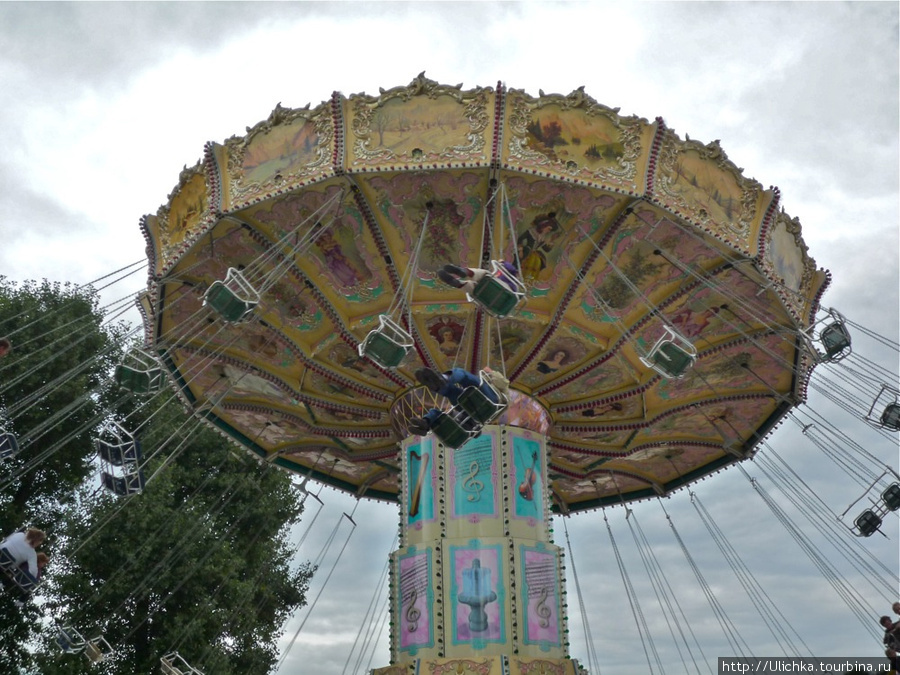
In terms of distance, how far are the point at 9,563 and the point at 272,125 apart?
5839mm

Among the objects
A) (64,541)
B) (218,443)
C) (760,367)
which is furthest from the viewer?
(218,443)

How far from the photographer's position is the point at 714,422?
16.0 meters

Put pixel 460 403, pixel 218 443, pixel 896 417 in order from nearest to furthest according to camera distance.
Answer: pixel 460 403, pixel 896 417, pixel 218 443

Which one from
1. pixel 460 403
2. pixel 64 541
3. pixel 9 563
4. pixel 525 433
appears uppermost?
pixel 64 541

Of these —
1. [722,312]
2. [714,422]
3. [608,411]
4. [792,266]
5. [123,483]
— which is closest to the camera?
[123,483]

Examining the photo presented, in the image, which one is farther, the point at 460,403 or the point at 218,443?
the point at 218,443

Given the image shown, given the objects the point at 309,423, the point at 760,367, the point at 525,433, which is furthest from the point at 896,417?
the point at 309,423

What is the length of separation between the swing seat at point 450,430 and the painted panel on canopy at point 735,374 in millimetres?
4722

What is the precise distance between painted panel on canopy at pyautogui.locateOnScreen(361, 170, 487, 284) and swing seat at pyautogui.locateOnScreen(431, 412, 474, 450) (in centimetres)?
294

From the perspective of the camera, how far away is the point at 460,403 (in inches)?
391

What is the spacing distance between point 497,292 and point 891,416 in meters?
6.85

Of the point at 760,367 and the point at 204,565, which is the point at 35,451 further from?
the point at 760,367

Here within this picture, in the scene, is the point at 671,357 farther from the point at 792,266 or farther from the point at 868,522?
the point at 868,522

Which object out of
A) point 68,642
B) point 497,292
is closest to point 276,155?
point 497,292
